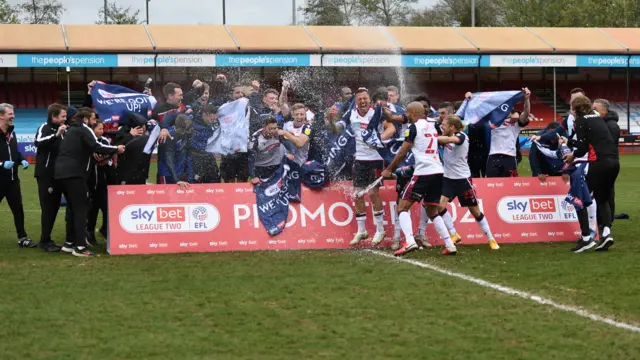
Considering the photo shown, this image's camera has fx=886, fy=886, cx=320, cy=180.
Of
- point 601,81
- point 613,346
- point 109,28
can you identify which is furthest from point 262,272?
point 601,81

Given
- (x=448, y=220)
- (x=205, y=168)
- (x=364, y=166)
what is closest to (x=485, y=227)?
(x=448, y=220)

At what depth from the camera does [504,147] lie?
41.7ft

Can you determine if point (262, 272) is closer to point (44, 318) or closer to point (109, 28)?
point (44, 318)

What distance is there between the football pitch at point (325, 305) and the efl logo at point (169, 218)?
51 cm

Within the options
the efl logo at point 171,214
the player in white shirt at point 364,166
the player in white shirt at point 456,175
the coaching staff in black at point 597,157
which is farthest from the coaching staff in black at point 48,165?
the coaching staff in black at point 597,157

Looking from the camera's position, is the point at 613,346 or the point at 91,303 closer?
the point at 613,346

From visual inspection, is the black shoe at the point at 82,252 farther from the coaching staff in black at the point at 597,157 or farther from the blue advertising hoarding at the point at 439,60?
the blue advertising hoarding at the point at 439,60

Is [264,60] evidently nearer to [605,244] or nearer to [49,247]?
[49,247]

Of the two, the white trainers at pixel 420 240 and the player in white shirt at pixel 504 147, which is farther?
the player in white shirt at pixel 504 147

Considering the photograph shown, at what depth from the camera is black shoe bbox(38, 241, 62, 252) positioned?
1113 centimetres

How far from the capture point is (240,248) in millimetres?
11133

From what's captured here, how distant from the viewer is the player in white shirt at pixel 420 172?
1035cm

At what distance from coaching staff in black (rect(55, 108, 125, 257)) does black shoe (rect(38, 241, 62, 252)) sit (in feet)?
1.65

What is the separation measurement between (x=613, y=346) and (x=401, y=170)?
5266 mm
